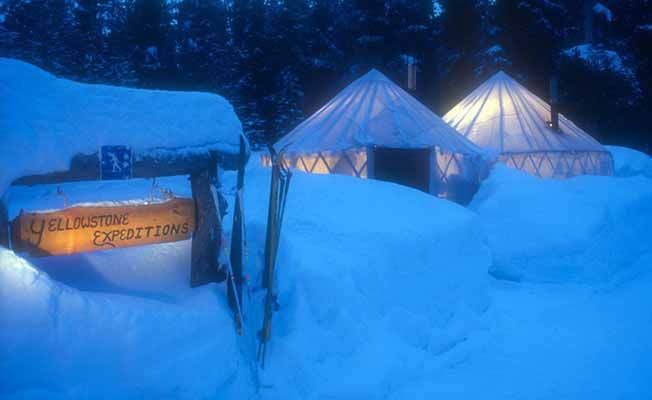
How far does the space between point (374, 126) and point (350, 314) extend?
679cm

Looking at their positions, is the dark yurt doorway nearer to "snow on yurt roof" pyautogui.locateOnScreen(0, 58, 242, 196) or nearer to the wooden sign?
"snow on yurt roof" pyautogui.locateOnScreen(0, 58, 242, 196)

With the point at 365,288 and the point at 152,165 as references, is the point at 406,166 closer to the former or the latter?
the point at 365,288

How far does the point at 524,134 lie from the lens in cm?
1283

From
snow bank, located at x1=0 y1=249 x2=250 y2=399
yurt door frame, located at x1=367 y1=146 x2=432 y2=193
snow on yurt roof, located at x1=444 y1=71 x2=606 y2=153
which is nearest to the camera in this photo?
snow bank, located at x1=0 y1=249 x2=250 y2=399

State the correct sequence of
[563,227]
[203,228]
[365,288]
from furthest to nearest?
[563,227]
[365,288]
[203,228]

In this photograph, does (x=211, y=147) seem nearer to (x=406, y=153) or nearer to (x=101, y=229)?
(x=101, y=229)

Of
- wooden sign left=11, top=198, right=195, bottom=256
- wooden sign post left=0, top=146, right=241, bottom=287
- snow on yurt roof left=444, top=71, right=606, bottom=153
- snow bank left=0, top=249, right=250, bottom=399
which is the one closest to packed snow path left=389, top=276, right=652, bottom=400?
snow bank left=0, top=249, right=250, bottom=399

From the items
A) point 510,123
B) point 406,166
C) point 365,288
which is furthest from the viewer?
point 510,123

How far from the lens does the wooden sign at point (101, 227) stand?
9.35 ft

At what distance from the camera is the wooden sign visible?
2.85 metres

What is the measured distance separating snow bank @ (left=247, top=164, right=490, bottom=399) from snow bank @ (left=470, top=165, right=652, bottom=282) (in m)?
1.14

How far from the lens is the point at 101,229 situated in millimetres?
3045

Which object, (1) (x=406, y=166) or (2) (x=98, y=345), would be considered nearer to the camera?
(2) (x=98, y=345)

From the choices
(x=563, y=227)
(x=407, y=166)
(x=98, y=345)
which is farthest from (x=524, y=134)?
(x=98, y=345)
